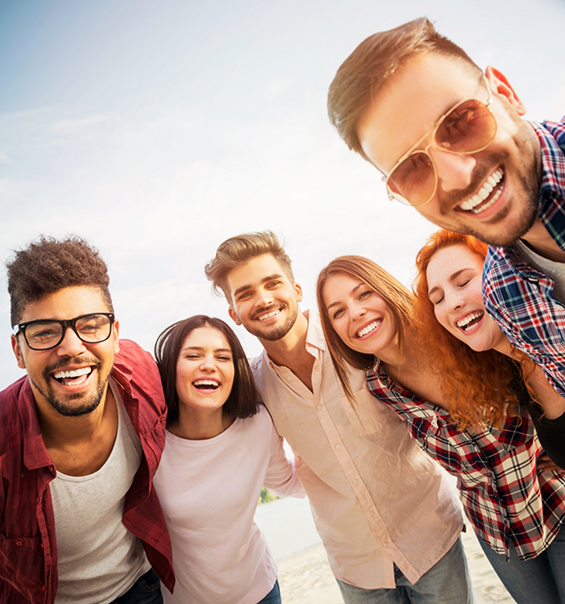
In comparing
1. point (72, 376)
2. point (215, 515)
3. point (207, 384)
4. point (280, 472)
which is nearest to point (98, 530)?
point (215, 515)

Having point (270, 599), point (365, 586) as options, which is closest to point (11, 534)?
point (270, 599)

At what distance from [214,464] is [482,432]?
2.07 meters

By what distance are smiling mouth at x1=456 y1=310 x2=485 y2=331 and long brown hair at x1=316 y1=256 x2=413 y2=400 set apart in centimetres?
71

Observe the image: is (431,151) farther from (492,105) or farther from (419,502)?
(419,502)

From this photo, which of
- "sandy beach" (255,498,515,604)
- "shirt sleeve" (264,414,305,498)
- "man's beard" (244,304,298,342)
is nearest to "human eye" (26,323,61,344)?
"man's beard" (244,304,298,342)

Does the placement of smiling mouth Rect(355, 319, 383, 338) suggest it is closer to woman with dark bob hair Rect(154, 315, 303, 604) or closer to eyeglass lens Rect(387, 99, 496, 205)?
woman with dark bob hair Rect(154, 315, 303, 604)

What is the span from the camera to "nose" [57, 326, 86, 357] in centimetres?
256

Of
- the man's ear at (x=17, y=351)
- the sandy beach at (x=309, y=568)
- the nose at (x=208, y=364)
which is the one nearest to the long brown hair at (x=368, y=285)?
the nose at (x=208, y=364)

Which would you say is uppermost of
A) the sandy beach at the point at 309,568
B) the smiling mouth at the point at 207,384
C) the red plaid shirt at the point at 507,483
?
the smiling mouth at the point at 207,384

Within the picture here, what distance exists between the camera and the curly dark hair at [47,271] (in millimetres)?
2590

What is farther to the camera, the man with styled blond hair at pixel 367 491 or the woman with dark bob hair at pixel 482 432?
the man with styled blond hair at pixel 367 491

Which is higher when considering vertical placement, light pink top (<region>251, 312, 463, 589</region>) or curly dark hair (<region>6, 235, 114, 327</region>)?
curly dark hair (<region>6, 235, 114, 327</region>)

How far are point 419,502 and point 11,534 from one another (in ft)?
9.76

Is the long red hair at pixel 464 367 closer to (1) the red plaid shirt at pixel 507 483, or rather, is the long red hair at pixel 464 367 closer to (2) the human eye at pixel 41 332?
(1) the red plaid shirt at pixel 507 483
